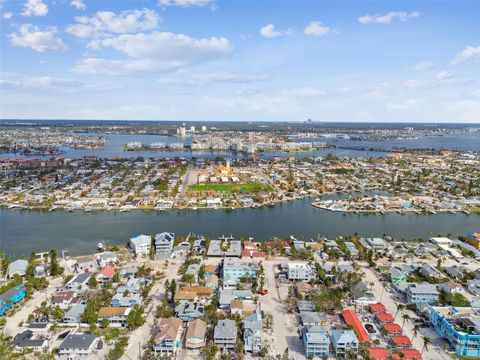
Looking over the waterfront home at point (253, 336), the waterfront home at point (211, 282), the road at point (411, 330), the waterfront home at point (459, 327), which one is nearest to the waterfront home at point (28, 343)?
the waterfront home at point (211, 282)

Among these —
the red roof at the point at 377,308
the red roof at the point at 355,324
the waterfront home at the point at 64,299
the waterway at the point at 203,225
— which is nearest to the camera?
the red roof at the point at 355,324

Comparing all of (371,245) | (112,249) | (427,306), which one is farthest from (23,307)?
(371,245)

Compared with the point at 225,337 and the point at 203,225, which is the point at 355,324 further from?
the point at 203,225

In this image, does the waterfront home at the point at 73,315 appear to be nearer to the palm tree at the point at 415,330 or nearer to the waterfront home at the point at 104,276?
the waterfront home at the point at 104,276

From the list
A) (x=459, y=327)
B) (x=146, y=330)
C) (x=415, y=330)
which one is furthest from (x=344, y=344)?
(x=146, y=330)

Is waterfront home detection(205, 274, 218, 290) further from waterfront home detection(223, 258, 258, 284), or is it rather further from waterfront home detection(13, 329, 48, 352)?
waterfront home detection(13, 329, 48, 352)

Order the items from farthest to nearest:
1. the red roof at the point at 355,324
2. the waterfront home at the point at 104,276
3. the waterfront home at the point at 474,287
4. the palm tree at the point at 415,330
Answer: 1. the waterfront home at the point at 104,276
2. the waterfront home at the point at 474,287
3. the palm tree at the point at 415,330
4. the red roof at the point at 355,324

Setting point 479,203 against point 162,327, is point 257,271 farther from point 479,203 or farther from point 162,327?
point 479,203
